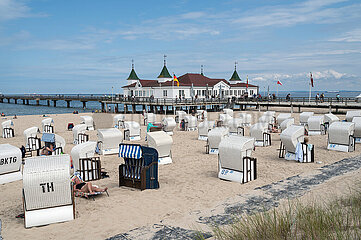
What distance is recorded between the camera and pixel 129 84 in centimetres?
5800

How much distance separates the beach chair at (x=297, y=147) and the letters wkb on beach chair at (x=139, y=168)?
695 cm

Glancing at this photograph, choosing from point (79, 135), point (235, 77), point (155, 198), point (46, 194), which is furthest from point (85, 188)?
point (235, 77)

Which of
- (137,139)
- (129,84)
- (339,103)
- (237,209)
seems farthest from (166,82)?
(237,209)

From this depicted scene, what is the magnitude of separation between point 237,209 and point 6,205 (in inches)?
264

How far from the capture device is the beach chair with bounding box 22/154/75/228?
25.2ft

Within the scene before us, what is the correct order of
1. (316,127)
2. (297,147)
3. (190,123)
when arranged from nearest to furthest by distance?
(297,147)
(316,127)
(190,123)

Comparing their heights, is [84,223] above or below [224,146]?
below

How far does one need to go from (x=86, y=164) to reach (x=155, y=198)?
3.57m

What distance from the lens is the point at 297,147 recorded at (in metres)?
14.1

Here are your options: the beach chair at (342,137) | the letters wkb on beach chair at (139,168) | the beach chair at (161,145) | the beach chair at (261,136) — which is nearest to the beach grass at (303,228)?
the letters wkb on beach chair at (139,168)

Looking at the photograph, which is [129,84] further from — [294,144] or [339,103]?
[294,144]

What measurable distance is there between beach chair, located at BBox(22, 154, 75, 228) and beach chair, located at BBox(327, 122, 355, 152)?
13.8 m

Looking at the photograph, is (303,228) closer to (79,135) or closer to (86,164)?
(86,164)

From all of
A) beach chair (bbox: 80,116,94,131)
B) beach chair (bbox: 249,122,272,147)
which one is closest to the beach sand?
beach chair (bbox: 249,122,272,147)
